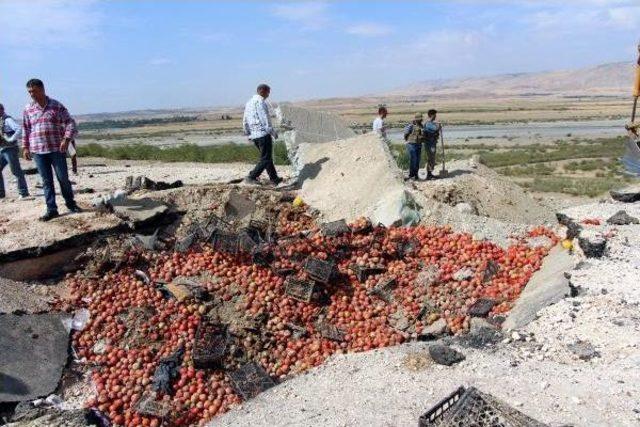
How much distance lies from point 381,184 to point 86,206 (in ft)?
15.8

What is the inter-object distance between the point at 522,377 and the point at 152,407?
3.56 meters

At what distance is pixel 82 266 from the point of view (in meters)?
7.86

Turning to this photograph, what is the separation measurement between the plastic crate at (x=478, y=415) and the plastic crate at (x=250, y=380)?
2.12m

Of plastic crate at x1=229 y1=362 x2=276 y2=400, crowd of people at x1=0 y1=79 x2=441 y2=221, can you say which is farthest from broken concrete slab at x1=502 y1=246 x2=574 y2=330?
crowd of people at x1=0 y1=79 x2=441 y2=221

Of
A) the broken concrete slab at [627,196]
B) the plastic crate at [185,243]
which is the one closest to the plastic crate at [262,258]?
the plastic crate at [185,243]

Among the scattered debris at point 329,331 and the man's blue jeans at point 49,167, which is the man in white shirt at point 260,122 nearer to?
the man's blue jeans at point 49,167

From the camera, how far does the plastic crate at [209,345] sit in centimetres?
626

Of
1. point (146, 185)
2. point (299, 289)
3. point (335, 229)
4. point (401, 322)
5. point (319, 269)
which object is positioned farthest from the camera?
point (146, 185)

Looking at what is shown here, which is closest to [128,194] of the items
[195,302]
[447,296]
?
[195,302]

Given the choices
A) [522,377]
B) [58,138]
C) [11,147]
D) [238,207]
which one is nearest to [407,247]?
[238,207]

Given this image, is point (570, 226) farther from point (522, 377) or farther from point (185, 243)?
point (185, 243)

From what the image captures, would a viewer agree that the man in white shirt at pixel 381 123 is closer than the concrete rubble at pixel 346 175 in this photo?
No

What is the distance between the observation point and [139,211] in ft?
28.9

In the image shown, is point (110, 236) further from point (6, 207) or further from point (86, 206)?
point (6, 207)
